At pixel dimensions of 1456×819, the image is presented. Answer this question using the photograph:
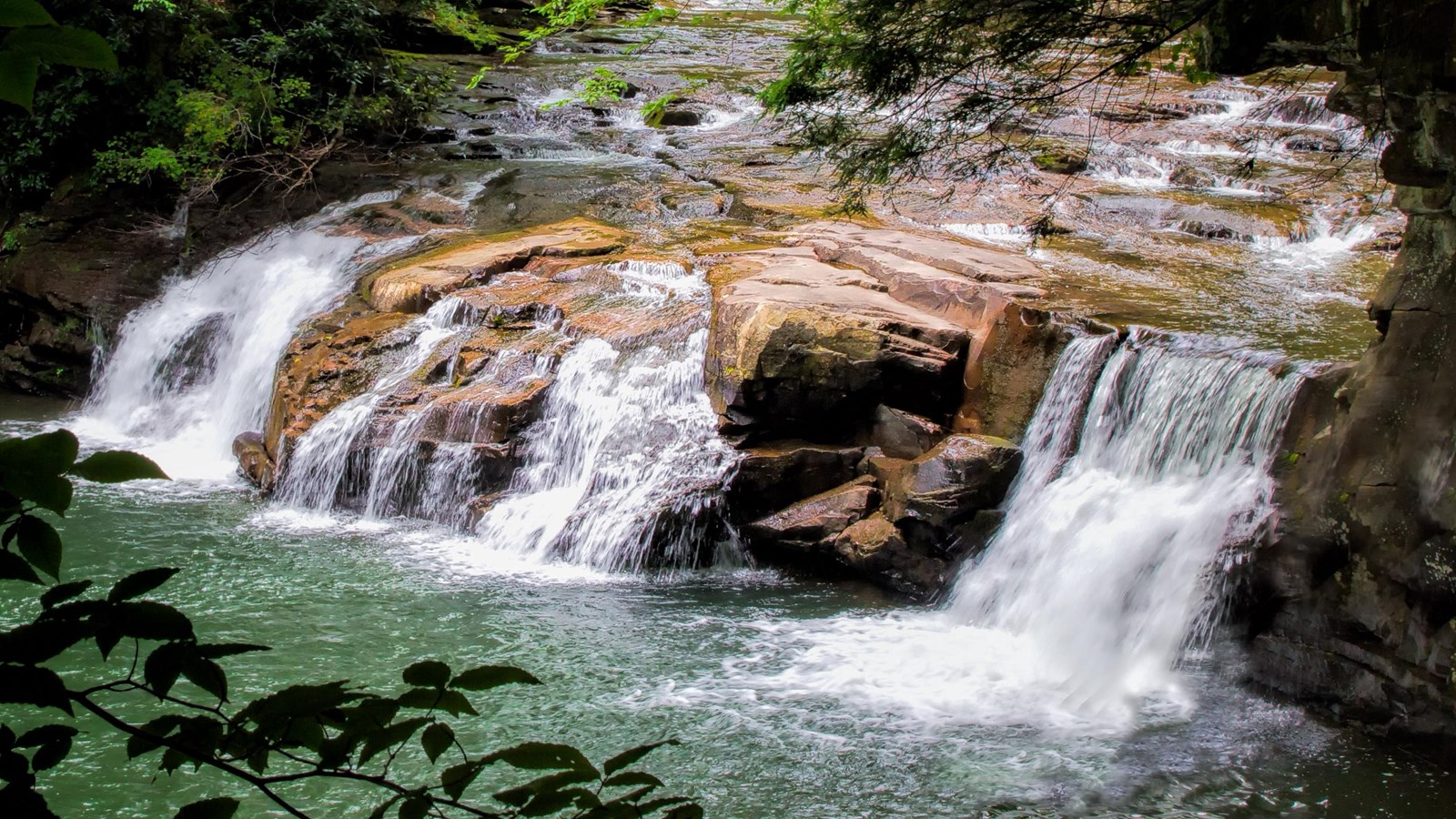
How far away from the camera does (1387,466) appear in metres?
6.11

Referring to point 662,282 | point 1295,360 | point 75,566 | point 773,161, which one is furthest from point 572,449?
point 773,161

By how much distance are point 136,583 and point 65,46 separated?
574 mm

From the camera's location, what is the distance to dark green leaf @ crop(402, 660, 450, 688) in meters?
1.30

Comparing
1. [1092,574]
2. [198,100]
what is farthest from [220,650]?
[198,100]

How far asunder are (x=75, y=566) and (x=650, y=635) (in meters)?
4.16

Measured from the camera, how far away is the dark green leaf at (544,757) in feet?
4.12

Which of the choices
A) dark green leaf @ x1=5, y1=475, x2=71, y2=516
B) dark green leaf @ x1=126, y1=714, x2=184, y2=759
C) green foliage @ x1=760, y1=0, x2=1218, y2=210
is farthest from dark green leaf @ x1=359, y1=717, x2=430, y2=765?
green foliage @ x1=760, y1=0, x2=1218, y2=210

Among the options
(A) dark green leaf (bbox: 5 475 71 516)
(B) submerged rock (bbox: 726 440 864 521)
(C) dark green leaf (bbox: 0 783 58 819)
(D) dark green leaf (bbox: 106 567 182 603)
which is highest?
(A) dark green leaf (bbox: 5 475 71 516)

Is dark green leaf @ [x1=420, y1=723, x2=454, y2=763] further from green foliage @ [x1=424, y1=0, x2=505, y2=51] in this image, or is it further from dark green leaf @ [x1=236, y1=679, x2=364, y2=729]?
green foliage @ [x1=424, y1=0, x2=505, y2=51]

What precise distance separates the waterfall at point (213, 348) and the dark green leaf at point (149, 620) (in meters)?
10.6

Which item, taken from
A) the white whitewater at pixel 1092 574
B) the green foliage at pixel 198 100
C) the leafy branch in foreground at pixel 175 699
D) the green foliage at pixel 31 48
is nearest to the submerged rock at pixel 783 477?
the white whitewater at pixel 1092 574

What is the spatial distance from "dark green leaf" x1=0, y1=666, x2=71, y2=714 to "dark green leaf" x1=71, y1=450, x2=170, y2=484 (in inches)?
8.1

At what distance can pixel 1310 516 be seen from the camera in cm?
648

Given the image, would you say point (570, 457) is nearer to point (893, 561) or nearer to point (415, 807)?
point (893, 561)
